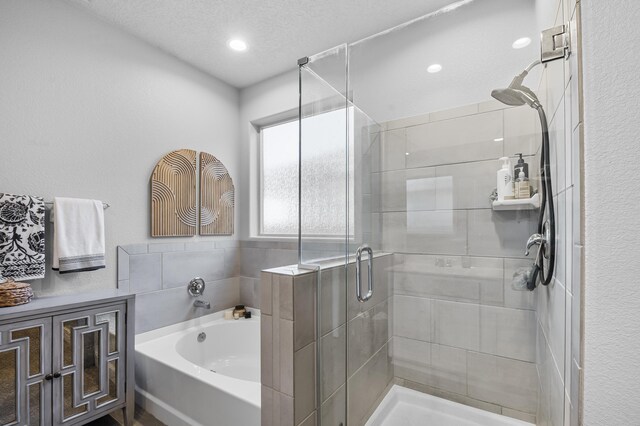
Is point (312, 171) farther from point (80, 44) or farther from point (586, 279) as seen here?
point (80, 44)

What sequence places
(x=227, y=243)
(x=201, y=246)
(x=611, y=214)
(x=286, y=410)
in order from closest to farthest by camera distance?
(x=611, y=214) → (x=286, y=410) → (x=201, y=246) → (x=227, y=243)

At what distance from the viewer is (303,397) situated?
1329 millimetres

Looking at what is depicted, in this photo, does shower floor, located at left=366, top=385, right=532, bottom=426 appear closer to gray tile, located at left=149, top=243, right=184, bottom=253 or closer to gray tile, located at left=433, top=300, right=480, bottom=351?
gray tile, located at left=433, top=300, right=480, bottom=351

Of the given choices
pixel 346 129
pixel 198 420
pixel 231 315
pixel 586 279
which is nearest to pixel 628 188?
pixel 586 279

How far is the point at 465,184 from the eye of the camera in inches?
57.9

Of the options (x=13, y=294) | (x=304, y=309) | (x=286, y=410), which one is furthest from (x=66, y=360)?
(x=304, y=309)

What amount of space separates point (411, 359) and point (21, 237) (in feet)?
7.23

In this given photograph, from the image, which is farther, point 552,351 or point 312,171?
point 312,171

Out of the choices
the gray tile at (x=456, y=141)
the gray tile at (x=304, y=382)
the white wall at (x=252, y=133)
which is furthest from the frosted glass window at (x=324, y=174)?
the white wall at (x=252, y=133)

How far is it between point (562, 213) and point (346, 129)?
971 millimetres

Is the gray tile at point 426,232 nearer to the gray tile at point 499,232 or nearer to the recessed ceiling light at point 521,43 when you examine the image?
the gray tile at point 499,232

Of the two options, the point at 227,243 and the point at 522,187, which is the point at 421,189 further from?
the point at 227,243

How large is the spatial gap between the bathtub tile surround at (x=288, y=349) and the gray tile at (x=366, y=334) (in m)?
0.22

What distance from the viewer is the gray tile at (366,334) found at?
152 centimetres
